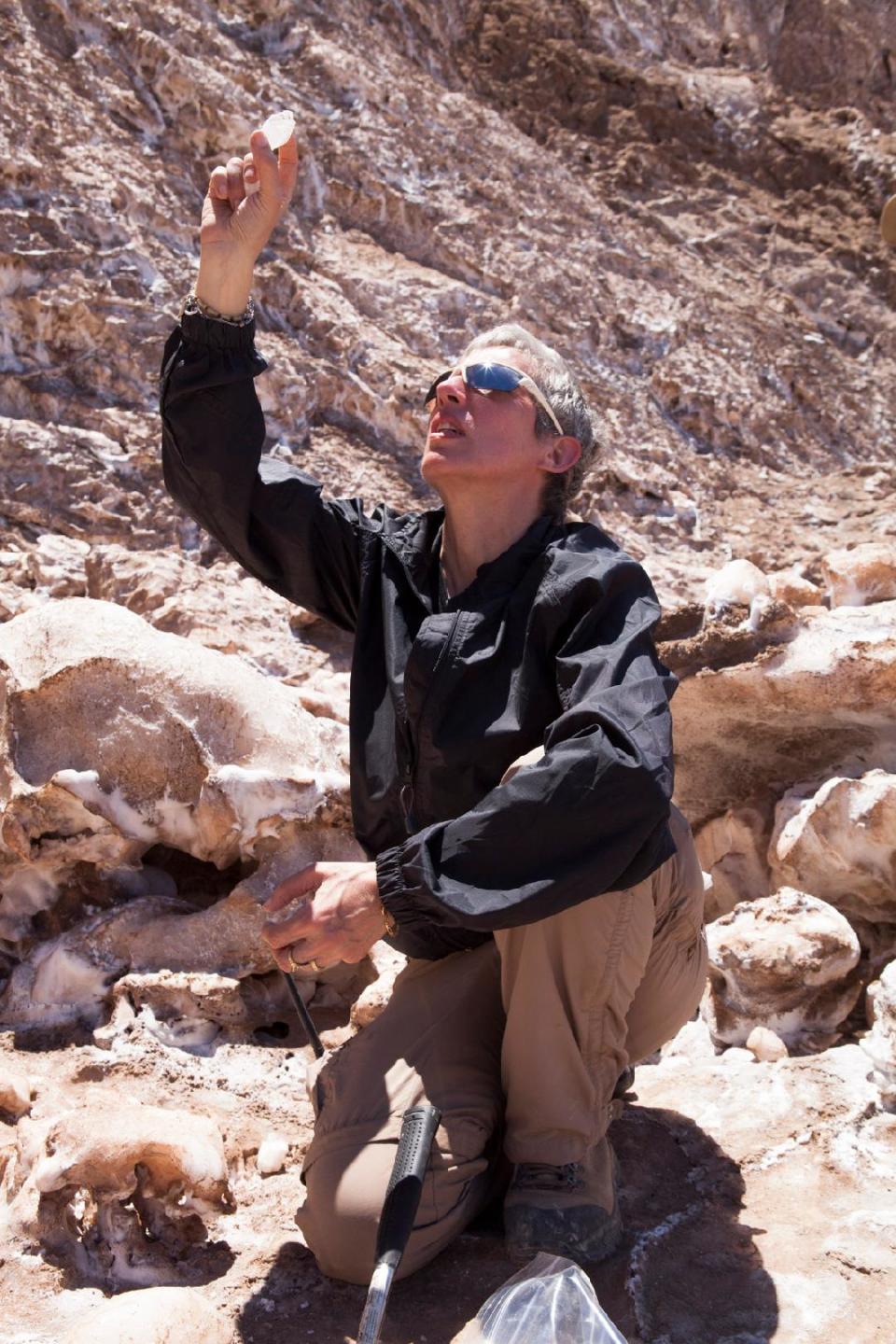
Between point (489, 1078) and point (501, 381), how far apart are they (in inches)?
45.8

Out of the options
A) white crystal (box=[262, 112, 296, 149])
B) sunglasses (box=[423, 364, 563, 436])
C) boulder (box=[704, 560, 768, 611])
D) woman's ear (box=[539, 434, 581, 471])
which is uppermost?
white crystal (box=[262, 112, 296, 149])

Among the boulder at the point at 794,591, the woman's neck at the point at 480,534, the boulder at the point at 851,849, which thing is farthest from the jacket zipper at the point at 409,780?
the boulder at the point at 794,591

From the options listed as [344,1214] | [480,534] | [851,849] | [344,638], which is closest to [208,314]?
[480,534]

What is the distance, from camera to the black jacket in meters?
→ 1.69

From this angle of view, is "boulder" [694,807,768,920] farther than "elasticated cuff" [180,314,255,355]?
Yes

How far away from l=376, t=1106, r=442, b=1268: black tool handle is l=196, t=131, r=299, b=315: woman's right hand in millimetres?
1379

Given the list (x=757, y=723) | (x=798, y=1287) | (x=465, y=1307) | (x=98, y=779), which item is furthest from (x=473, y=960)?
(x=757, y=723)

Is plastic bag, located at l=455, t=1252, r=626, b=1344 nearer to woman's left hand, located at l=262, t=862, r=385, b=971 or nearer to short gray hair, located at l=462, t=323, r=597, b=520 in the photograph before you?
woman's left hand, located at l=262, t=862, r=385, b=971

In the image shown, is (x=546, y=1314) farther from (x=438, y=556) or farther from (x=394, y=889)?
(x=438, y=556)

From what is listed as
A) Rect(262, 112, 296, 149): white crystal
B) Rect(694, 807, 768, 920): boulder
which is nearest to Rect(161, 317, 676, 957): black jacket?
Rect(262, 112, 296, 149): white crystal

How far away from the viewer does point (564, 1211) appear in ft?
5.81

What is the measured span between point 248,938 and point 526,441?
52.1 inches

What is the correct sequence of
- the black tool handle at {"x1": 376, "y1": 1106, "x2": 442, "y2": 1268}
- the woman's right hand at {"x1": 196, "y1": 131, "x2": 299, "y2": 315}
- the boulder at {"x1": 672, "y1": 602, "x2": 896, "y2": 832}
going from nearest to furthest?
the black tool handle at {"x1": 376, "y1": 1106, "x2": 442, "y2": 1268}, the woman's right hand at {"x1": 196, "y1": 131, "x2": 299, "y2": 315}, the boulder at {"x1": 672, "y1": 602, "x2": 896, "y2": 832}

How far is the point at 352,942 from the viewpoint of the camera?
1759 millimetres
